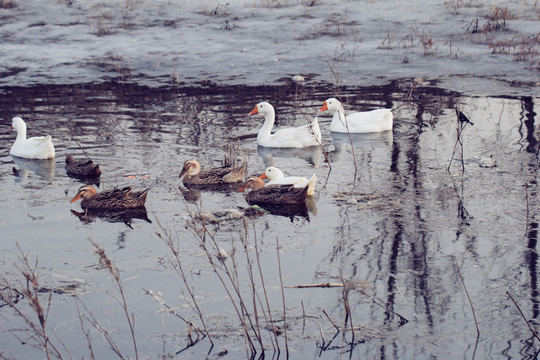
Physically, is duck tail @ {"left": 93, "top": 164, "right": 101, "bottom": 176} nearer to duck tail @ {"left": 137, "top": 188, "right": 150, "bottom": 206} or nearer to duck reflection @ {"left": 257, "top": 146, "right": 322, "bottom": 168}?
duck tail @ {"left": 137, "top": 188, "right": 150, "bottom": 206}

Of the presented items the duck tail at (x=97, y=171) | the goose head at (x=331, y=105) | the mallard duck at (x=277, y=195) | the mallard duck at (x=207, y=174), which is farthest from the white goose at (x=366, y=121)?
the duck tail at (x=97, y=171)

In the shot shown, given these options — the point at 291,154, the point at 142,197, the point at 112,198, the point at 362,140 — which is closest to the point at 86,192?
the point at 112,198

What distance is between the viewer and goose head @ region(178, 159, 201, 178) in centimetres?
1027

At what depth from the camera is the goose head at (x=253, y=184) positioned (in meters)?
9.91

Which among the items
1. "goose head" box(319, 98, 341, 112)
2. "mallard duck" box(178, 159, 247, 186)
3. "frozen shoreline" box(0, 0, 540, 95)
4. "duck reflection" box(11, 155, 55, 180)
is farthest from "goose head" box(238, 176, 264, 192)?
"frozen shoreline" box(0, 0, 540, 95)

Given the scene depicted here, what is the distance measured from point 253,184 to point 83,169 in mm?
2341

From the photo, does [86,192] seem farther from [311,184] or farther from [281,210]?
[311,184]

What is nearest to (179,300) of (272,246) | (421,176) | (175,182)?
(272,246)

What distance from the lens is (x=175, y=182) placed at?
1037 centimetres

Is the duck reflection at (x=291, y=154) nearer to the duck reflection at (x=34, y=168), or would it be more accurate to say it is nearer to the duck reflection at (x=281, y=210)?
the duck reflection at (x=281, y=210)

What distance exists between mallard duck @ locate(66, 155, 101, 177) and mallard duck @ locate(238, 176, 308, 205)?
2133 millimetres

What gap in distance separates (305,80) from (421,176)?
7.87 m

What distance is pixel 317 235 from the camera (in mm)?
A: 8211

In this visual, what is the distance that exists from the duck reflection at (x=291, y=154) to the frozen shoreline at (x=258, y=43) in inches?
184
